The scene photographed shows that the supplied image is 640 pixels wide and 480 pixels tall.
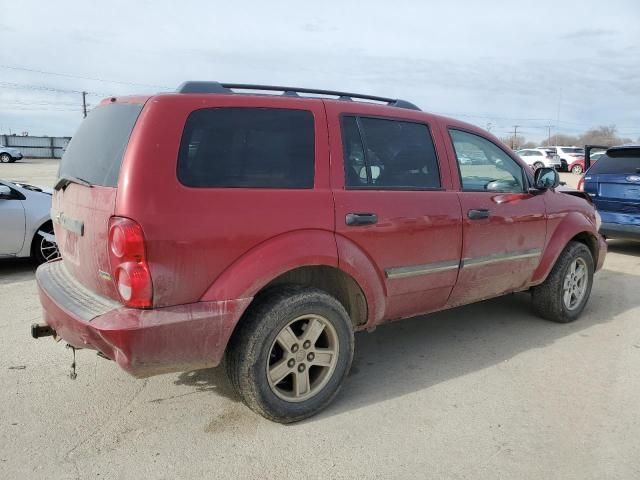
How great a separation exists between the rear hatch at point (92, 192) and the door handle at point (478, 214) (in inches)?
92.7

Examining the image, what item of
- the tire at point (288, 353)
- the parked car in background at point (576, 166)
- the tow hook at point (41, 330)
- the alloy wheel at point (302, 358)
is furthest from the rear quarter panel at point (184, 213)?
the parked car in background at point (576, 166)

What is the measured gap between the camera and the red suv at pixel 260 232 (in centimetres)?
267

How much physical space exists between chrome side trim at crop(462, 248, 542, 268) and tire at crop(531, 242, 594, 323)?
1.39ft

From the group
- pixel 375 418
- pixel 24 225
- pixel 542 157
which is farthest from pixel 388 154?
pixel 542 157

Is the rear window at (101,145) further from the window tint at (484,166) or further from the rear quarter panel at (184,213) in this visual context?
the window tint at (484,166)

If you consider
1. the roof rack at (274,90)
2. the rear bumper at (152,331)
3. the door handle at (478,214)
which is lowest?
the rear bumper at (152,331)

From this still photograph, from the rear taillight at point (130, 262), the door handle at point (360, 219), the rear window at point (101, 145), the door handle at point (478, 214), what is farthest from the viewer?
the door handle at point (478, 214)

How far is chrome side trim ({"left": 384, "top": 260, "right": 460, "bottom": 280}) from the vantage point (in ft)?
11.5

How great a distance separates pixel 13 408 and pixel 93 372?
1.90ft

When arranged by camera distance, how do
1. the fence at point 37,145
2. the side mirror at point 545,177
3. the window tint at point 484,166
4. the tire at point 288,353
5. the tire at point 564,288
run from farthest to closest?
the fence at point 37,145, the tire at point 564,288, the side mirror at point 545,177, the window tint at point 484,166, the tire at point 288,353

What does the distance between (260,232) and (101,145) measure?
1.08 meters

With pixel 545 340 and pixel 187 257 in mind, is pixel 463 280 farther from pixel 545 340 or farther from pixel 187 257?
pixel 187 257

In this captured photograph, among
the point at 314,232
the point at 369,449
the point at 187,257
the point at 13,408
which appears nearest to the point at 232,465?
the point at 369,449

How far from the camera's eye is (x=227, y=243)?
2.79m
